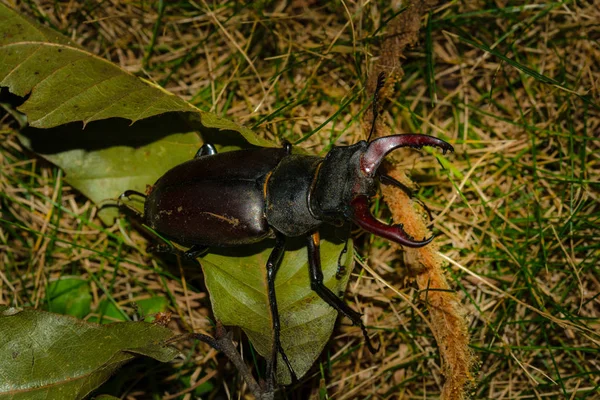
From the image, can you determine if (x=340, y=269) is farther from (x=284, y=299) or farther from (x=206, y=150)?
(x=206, y=150)

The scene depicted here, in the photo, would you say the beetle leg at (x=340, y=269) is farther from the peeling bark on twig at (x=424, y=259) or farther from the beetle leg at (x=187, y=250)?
the beetle leg at (x=187, y=250)

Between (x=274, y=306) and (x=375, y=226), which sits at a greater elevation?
(x=375, y=226)

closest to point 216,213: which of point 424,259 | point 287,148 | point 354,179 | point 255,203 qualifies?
point 255,203

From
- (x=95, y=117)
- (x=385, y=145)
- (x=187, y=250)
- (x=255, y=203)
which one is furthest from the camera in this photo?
(x=187, y=250)

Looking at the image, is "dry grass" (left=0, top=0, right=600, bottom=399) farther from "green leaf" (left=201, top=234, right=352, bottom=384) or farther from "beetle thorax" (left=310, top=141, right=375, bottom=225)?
"beetle thorax" (left=310, top=141, right=375, bottom=225)

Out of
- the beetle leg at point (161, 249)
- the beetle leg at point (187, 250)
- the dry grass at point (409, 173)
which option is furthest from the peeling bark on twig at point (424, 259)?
the beetle leg at point (161, 249)
